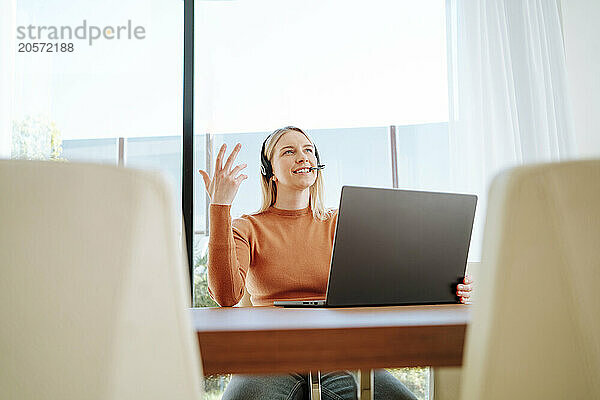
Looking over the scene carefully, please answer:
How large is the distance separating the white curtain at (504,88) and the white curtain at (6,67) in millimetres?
2119

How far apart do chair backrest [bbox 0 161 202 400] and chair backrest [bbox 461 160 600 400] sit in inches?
13.6

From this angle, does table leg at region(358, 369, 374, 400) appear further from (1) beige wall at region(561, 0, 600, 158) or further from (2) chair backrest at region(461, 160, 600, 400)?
(1) beige wall at region(561, 0, 600, 158)

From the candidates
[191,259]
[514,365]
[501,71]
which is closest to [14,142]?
[191,259]

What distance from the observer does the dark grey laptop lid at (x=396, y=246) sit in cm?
110

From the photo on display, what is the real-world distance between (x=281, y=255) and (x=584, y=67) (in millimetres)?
1991

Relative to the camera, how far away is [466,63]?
274 centimetres

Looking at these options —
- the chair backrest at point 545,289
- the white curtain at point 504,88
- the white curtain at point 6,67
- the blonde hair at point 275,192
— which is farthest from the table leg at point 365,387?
the white curtain at point 6,67

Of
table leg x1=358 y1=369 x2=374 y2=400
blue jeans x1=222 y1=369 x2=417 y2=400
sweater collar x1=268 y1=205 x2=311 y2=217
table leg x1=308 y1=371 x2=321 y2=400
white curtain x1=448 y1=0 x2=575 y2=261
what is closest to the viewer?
table leg x1=358 y1=369 x2=374 y2=400

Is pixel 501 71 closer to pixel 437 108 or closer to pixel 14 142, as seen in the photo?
pixel 437 108

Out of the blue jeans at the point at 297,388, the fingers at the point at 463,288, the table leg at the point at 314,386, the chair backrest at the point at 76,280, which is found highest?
the chair backrest at the point at 76,280

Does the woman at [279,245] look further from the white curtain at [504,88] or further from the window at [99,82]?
the white curtain at [504,88]

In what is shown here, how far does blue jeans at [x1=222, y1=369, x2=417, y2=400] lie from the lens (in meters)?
1.34

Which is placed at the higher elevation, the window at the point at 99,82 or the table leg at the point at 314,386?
the window at the point at 99,82

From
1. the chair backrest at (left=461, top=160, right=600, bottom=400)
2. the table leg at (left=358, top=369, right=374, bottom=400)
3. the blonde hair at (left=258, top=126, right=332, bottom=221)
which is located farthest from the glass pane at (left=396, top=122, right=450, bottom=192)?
the chair backrest at (left=461, top=160, right=600, bottom=400)
